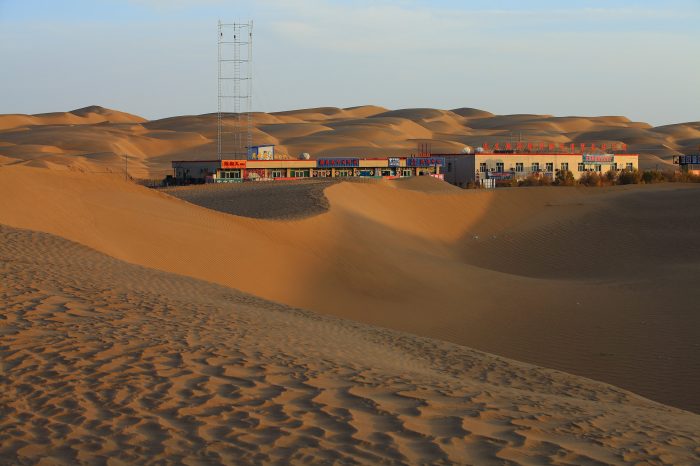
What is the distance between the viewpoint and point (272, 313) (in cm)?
1506

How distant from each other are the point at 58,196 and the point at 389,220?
1508 centimetres

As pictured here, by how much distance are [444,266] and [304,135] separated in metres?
111

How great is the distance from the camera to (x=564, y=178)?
216 feet

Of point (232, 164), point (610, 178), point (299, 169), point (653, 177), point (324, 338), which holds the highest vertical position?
point (232, 164)

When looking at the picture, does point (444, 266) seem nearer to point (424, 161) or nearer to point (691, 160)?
point (424, 161)

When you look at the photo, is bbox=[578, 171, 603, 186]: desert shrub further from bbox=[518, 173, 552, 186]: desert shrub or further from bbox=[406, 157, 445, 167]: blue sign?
bbox=[406, 157, 445, 167]: blue sign

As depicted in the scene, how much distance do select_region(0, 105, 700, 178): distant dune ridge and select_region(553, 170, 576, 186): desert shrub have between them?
37753 millimetres

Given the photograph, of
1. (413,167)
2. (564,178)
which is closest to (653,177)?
(564,178)

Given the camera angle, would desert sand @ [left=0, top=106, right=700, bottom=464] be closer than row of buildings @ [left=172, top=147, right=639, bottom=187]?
Yes

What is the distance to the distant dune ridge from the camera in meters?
109

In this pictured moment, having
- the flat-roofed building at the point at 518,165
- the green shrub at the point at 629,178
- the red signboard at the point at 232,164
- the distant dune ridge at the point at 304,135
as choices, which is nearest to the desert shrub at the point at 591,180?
the green shrub at the point at 629,178

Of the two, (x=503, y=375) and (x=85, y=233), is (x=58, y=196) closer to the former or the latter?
(x=85, y=233)

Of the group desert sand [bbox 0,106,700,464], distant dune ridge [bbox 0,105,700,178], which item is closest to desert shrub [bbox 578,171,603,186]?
desert sand [bbox 0,106,700,464]

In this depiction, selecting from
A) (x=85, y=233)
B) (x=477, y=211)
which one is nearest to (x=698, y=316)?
(x=85, y=233)
